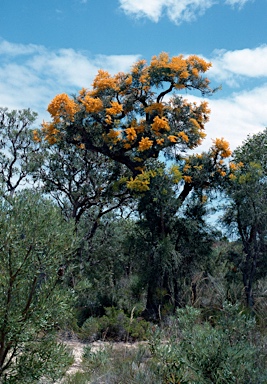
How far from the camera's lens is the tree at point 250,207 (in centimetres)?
1310

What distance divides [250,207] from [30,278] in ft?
31.0

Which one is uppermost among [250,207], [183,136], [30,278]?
[183,136]

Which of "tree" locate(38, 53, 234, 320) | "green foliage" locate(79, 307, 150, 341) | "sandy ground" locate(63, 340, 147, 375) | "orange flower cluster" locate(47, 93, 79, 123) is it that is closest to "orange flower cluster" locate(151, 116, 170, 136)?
"tree" locate(38, 53, 234, 320)

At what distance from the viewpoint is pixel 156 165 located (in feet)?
46.9

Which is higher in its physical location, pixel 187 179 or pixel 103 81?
pixel 103 81

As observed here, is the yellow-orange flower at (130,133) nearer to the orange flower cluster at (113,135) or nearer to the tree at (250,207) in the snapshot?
the orange flower cluster at (113,135)

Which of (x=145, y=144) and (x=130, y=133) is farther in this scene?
(x=130, y=133)

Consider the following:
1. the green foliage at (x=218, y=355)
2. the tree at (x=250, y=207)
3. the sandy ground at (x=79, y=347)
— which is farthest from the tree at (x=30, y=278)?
the tree at (x=250, y=207)

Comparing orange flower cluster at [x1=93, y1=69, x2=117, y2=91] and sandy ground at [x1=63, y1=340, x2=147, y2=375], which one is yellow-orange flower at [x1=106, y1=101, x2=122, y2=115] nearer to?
orange flower cluster at [x1=93, y1=69, x2=117, y2=91]

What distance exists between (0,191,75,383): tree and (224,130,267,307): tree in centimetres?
896

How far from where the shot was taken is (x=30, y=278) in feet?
15.4

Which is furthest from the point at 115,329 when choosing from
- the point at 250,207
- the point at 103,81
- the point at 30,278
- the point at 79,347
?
the point at 103,81

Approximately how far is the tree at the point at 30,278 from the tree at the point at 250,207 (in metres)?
8.96

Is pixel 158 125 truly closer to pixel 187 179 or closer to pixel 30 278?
pixel 187 179
